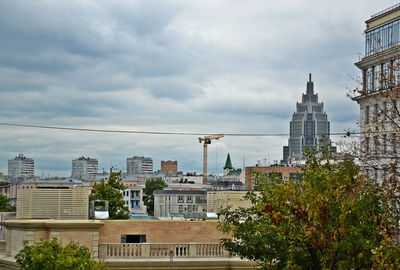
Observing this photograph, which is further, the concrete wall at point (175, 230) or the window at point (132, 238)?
the concrete wall at point (175, 230)

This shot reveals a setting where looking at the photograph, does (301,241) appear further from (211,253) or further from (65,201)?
(65,201)

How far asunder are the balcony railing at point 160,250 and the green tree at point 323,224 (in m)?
5.60

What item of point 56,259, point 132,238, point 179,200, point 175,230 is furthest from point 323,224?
point 179,200

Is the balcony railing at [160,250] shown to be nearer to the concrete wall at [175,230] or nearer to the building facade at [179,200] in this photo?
the concrete wall at [175,230]

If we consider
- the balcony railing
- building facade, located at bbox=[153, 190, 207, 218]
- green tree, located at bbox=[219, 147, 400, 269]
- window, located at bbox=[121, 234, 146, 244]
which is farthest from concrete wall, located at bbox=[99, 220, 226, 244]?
building facade, located at bbox=[153, 190, 207, 218]

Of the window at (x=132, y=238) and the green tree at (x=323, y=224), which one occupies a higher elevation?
the green tree at (x=323, y=224)

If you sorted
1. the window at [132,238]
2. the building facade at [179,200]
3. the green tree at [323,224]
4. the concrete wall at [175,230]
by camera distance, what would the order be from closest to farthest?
the green tree at [323,224]
the window at [132,238]
the concrete wall at [175,230]
the building facade at [179,200]

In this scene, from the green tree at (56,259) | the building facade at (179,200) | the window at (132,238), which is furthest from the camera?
the building facade at (179,200)

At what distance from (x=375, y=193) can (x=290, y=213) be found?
114 inches

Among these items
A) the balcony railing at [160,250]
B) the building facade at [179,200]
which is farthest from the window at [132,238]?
the building facade at [179,200]

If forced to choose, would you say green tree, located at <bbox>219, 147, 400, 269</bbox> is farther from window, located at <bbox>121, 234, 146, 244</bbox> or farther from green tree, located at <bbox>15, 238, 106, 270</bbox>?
window, located at <bbox>121, 234, 146, 244</bbox>

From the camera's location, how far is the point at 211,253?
25719mm

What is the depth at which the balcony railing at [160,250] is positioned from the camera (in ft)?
81.4

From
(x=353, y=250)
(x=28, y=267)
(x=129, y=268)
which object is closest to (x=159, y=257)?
(x=129, y=268)
